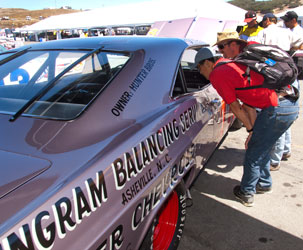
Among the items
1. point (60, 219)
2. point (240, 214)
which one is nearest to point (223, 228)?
point (240, 214)

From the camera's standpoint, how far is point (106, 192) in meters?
1.17

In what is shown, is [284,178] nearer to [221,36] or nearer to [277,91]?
[277,91]

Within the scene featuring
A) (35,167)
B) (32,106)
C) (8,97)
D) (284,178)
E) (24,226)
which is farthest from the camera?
(284,178)

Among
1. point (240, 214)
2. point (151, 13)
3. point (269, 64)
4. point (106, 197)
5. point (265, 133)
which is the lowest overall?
point (240, 214)

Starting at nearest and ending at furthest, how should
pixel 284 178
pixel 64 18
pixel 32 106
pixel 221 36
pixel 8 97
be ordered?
pixel 32 106 → pixel 8 97 → pixel 221 36 → pixel 284 178 → pixel 64 18

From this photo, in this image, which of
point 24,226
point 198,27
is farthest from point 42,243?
point 198,27

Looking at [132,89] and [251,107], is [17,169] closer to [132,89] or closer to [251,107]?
[132,89]

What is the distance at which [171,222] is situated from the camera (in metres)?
1.99

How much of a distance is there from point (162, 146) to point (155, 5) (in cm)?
2311

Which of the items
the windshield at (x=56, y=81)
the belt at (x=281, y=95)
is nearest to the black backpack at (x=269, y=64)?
the belt at (x=281, y=95)

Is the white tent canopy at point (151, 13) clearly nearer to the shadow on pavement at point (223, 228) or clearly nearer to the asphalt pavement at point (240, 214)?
the asphalt pavement at point (240, 214)

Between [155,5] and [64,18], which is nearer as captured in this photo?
[155,5]

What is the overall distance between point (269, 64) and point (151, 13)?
20.9 metres

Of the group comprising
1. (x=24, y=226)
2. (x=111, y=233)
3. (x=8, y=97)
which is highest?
(x=8, y=97)
